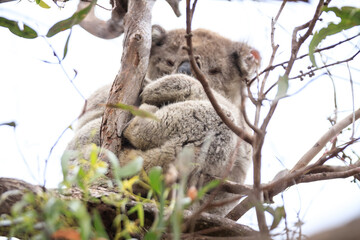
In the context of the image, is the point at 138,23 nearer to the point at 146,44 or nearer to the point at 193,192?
the point at 146,44

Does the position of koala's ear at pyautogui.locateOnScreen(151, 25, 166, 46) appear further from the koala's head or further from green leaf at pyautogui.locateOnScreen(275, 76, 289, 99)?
green leaf at pyautogui.locateOnScreen(275, 76, 289, 99)

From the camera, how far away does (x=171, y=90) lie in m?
3.02

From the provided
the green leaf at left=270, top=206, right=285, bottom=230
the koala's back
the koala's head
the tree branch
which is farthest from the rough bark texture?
the green leaf at left=270, top=206, right=285, bottom=230

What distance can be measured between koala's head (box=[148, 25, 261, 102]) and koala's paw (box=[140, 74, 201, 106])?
2.15 ft

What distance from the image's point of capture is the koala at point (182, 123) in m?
2.71

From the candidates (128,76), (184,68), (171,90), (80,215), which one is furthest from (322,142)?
(80,215)

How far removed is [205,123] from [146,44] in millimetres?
657

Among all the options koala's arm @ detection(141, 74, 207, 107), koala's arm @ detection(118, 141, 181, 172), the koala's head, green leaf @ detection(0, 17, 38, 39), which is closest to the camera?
green leaf @ detection(0, 17, 38, 39)

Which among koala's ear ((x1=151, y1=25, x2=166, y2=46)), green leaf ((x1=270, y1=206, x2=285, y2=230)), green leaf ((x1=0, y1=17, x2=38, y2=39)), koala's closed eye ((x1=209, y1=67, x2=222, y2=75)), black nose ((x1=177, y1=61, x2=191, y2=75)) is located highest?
koala's ear ((x1=151, y1=25, x2=166, y2=46))

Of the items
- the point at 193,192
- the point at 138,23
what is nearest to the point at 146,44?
the point at 138,23

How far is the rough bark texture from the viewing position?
2.52 m

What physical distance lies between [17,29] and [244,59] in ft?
7.34

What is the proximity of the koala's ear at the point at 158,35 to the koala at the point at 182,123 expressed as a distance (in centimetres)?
1

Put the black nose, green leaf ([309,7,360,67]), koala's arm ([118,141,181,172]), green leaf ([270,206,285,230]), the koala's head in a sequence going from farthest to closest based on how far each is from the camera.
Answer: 1. the koala's head
2. the black nose
3. koala's arm ([118,141,181,172])
4. green leaf ([309,7,360,67])
5. green leaf ([270,206,285,230])
